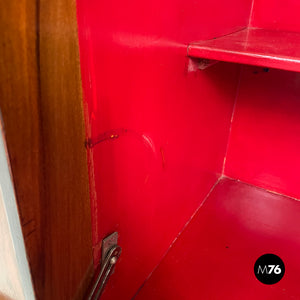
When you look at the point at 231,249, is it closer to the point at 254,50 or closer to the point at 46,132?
the point at 254,50

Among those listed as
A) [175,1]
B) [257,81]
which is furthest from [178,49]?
[257,81]

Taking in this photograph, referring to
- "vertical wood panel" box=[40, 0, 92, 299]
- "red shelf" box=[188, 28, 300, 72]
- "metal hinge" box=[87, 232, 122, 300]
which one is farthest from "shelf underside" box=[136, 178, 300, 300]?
"red shelf" box=[188, 28, 300, 72]

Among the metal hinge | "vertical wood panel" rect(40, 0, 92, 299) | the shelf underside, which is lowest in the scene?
the shelf underside

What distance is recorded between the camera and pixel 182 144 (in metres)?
0.85

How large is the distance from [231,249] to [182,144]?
17.1 inches

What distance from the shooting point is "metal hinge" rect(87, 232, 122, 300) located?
50 cm

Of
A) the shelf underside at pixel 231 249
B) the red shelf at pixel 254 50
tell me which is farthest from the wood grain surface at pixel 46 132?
the shelf underside at pixel 231 249

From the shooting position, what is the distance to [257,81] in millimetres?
1154

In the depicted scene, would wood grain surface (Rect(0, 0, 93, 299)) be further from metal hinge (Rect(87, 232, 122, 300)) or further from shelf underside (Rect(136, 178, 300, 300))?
shelf underside (Rect(136, 178, 300, 300))

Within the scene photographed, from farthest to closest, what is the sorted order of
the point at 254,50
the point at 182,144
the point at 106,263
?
the point at 182,144 < the point at 254,50 < the point at 106,263

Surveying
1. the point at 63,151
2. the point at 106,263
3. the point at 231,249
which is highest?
the point at 63,151

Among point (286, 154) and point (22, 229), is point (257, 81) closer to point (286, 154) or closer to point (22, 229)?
point (286, 154)

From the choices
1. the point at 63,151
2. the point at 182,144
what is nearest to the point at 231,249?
the point at 182,144

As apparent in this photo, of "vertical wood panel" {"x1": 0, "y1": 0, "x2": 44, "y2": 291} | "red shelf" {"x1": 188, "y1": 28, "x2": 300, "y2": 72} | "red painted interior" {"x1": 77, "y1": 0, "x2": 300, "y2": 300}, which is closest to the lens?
"vertical wood panel" {"x1": 0, "y1": 0, "x2": 44, "y2": 291}
